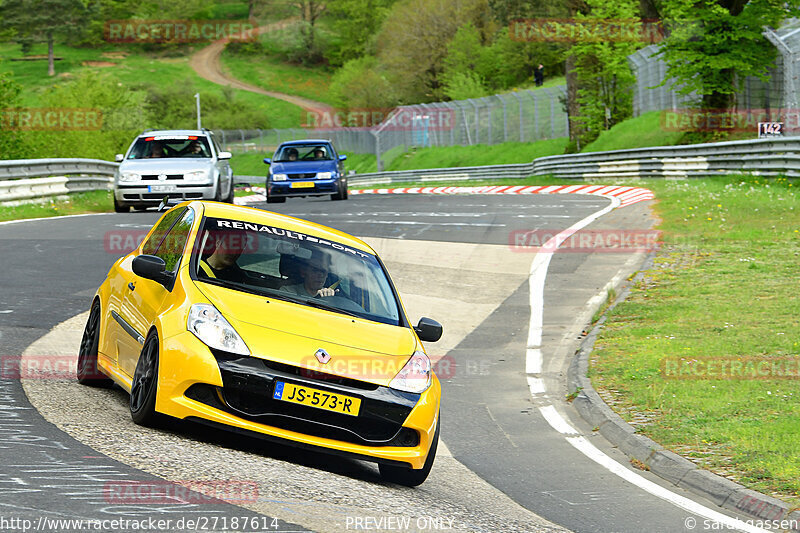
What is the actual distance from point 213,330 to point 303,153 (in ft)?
79.8

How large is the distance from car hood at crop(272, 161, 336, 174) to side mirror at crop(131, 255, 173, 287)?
22400 mm

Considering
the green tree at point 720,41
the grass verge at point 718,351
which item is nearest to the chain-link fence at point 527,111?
the green tree at point 720,41

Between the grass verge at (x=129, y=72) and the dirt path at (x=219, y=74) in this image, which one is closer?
the grass verge at (x=129, y=72)

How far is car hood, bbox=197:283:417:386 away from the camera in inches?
256

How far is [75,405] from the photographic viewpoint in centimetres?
745

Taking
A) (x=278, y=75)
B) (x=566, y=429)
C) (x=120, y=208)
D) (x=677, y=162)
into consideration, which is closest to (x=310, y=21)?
(x=278, y=75)

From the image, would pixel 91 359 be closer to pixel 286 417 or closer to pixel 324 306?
pixel 324 306

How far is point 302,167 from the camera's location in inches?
1171

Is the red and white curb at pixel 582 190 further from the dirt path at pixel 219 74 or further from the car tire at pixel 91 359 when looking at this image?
the dirt path at pixel 219 74

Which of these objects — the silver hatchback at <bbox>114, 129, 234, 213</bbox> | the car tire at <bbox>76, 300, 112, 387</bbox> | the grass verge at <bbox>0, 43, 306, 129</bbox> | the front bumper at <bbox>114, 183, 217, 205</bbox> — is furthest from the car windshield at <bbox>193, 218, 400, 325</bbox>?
the grass verge at <bbox>0, 43, 306, 129</bbox>

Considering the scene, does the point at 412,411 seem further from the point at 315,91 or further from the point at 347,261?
the point at 315,91

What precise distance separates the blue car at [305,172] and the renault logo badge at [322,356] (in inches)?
905

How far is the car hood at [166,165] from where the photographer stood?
22172 millimetres

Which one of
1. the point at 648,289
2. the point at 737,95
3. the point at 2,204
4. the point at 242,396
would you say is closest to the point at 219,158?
the point at 2,204
